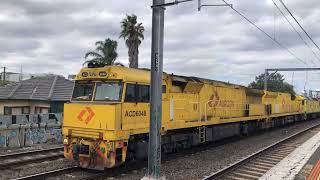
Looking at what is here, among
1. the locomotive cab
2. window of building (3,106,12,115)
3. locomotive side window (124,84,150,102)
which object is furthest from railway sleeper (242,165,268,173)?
window of building (3,106,12,115)

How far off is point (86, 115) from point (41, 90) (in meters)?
20.1

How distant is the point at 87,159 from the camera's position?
12.1 meters

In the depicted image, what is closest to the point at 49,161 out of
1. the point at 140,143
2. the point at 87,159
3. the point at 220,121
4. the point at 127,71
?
the point at 87,159

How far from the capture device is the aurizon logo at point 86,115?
1197cm

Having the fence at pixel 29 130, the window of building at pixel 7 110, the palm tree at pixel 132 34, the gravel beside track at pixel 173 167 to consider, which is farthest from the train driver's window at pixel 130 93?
the palm tree at pixel 132 34

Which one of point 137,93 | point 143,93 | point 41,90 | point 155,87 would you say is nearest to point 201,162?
point 143,93

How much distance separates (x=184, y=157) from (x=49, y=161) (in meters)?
5.29

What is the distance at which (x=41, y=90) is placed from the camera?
101ft

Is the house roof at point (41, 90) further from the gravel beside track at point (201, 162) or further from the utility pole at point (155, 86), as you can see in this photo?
the utility pole at point (155, 86)

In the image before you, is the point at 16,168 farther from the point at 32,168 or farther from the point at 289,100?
the point at 289,100

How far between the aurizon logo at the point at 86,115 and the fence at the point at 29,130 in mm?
7336

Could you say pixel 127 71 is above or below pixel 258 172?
above

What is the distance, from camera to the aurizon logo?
→ 1197cm

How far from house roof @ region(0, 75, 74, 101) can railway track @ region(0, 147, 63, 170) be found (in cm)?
A: 1250
